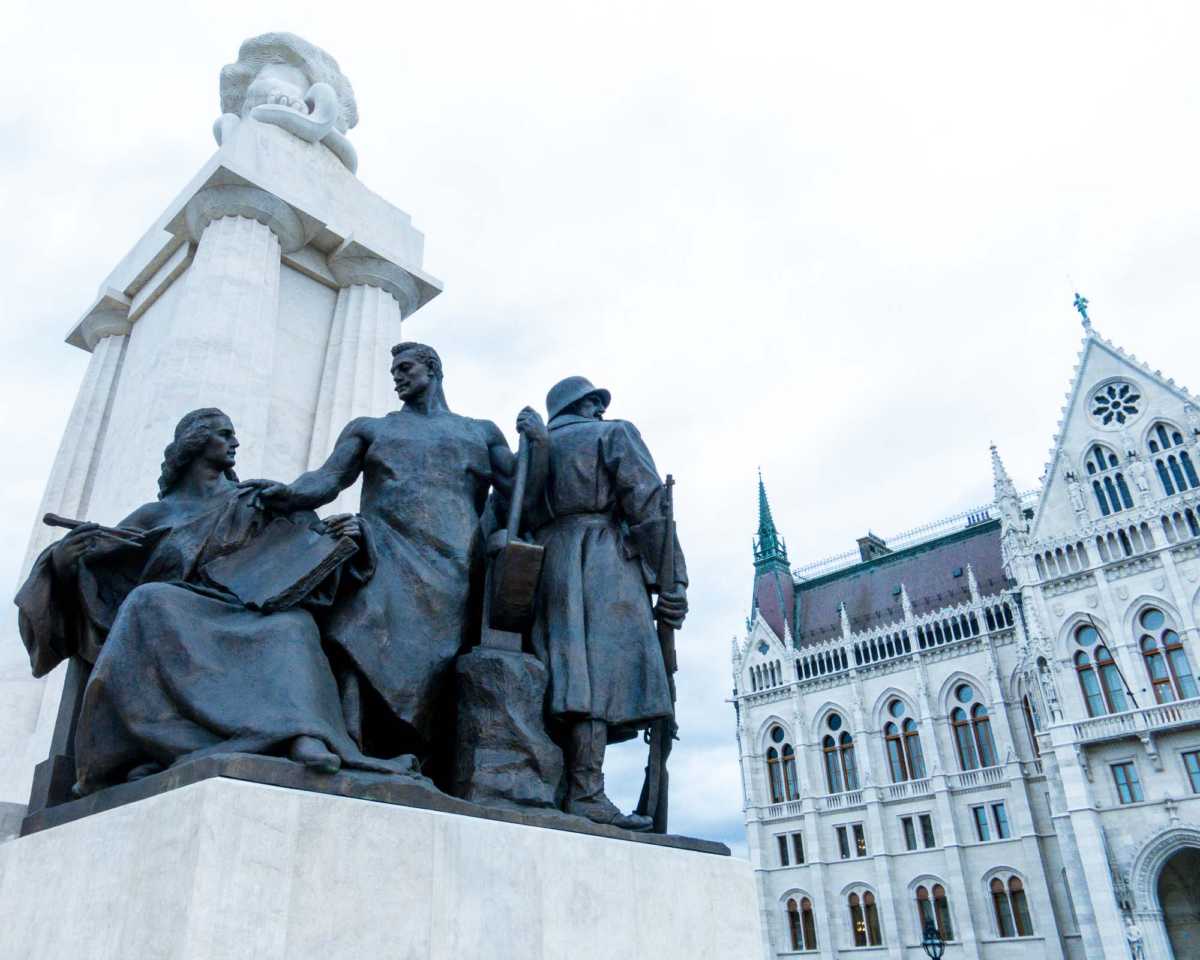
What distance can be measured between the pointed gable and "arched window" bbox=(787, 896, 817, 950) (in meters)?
22.8

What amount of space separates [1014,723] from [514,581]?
46.1m

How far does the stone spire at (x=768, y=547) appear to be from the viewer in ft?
205

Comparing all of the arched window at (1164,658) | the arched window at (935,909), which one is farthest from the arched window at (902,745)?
the arched window at (1164,658)

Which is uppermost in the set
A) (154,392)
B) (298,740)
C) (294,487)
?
(154,392)

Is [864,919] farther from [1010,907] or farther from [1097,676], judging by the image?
[1097,676]

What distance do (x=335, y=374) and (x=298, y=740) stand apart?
5.59m

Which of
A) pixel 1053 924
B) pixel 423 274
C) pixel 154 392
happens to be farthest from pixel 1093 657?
pixel 154 392

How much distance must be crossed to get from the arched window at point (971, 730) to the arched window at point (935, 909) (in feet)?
20.2

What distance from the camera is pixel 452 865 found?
2934 millimetres

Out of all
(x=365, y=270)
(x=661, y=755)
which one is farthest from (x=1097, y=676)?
(x=661, y=755)

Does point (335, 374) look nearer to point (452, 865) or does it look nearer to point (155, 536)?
point (155, 536)

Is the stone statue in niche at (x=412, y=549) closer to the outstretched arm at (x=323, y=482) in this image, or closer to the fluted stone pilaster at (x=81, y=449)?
the outstretched arm at (x=323, y=482)

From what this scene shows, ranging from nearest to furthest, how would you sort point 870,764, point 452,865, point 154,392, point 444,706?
point 452,865 < point 444,706 < point 154,392 < point 870,764

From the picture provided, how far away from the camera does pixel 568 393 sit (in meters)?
5.17
